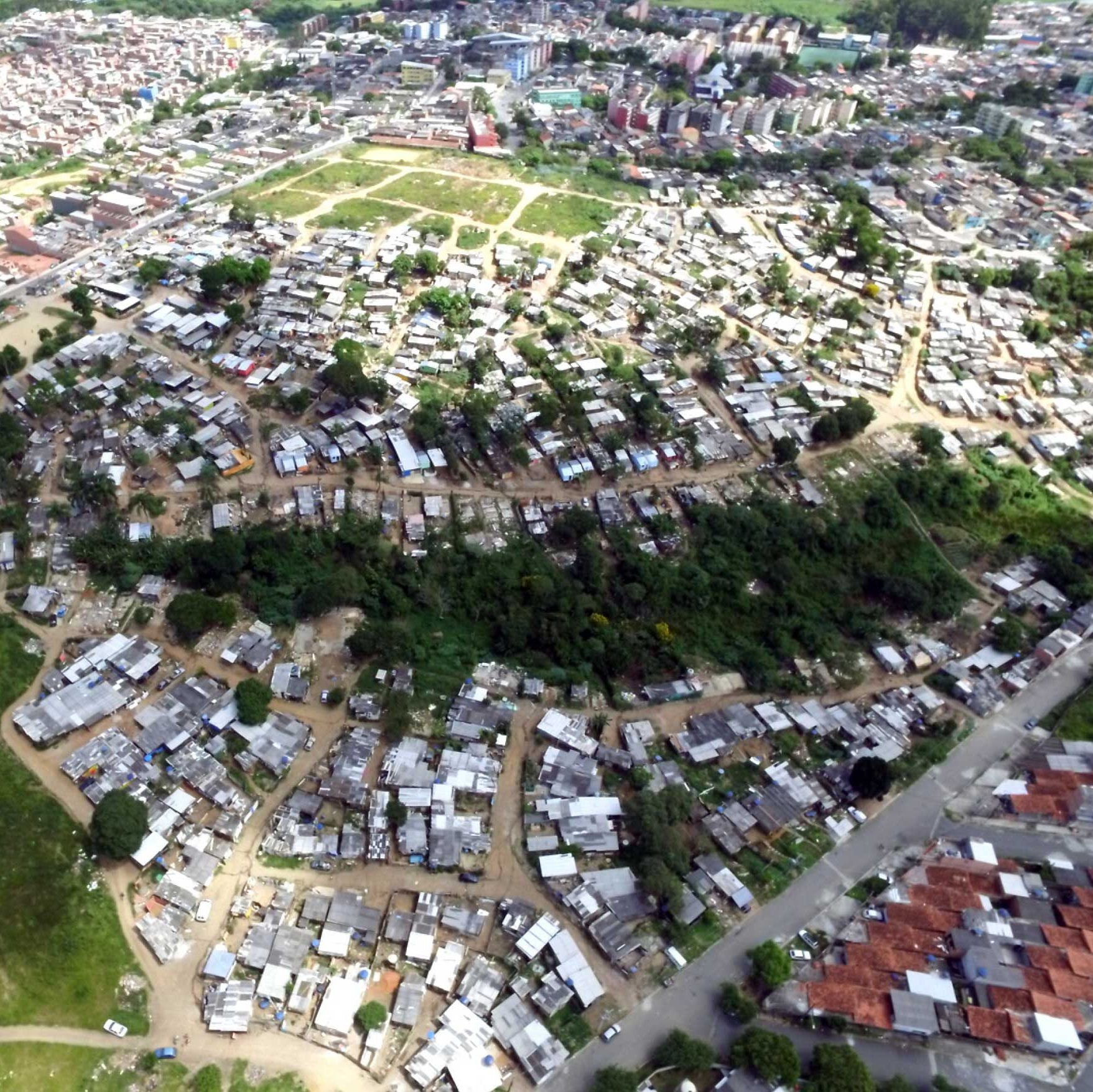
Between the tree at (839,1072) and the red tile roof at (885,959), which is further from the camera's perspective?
the red tile roof at (885,959)

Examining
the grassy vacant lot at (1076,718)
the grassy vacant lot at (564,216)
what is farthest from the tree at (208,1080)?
the grassy vacant lot at (564,216)

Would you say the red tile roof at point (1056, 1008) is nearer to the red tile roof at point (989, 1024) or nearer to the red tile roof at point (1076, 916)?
the red tile roof at point (989, 1024)

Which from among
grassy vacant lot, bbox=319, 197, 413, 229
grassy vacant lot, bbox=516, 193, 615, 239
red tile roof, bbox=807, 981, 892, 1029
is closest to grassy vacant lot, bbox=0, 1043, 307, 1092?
red tile roof, bbox=807, 981, 892, 1029

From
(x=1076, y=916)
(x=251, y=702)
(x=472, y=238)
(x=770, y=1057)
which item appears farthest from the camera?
(x=472, y=238)

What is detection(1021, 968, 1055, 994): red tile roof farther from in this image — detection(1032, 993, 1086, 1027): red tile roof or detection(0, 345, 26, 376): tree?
detection(0, 345, 26, 376): tree

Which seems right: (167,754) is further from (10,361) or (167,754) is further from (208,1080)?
(10,361)

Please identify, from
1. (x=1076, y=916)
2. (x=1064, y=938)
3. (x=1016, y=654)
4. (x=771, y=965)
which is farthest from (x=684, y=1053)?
(x=1016, y=654)
